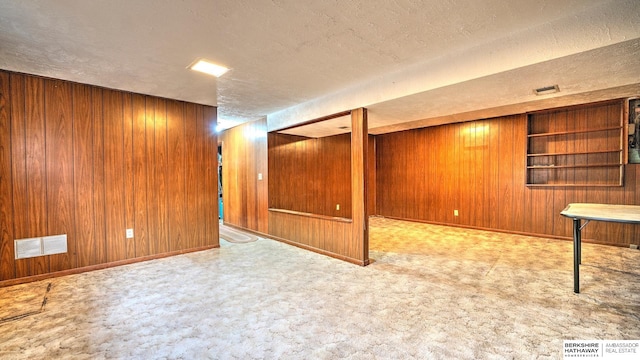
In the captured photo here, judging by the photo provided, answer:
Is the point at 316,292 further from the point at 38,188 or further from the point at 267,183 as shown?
the point at 38,188

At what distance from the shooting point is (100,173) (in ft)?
11.8

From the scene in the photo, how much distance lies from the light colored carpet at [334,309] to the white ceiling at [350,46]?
1997mm

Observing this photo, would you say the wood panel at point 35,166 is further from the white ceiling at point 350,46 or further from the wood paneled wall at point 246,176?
the wood paneled wall at point 246,176

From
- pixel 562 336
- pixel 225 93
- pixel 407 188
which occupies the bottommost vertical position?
pixel 562 336

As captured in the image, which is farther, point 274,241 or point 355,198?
point 274,241

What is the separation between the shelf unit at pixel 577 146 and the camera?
4.33 metres

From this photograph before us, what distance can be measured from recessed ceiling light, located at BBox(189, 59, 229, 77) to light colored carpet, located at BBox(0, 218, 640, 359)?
2263mm

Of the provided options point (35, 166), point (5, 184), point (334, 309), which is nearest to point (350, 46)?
point (334, 309)

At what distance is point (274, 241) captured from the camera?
16.4 feet

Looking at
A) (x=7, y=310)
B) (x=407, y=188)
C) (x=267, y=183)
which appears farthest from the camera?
(x=407, y=188)

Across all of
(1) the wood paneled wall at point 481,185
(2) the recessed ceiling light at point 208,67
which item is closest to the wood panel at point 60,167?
(2) the recessed ceiling light at point 208,67

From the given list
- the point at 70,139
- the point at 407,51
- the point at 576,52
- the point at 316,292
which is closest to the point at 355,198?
the point at 316,292

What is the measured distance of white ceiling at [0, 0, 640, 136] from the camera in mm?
1938

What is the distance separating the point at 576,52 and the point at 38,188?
5.27m
